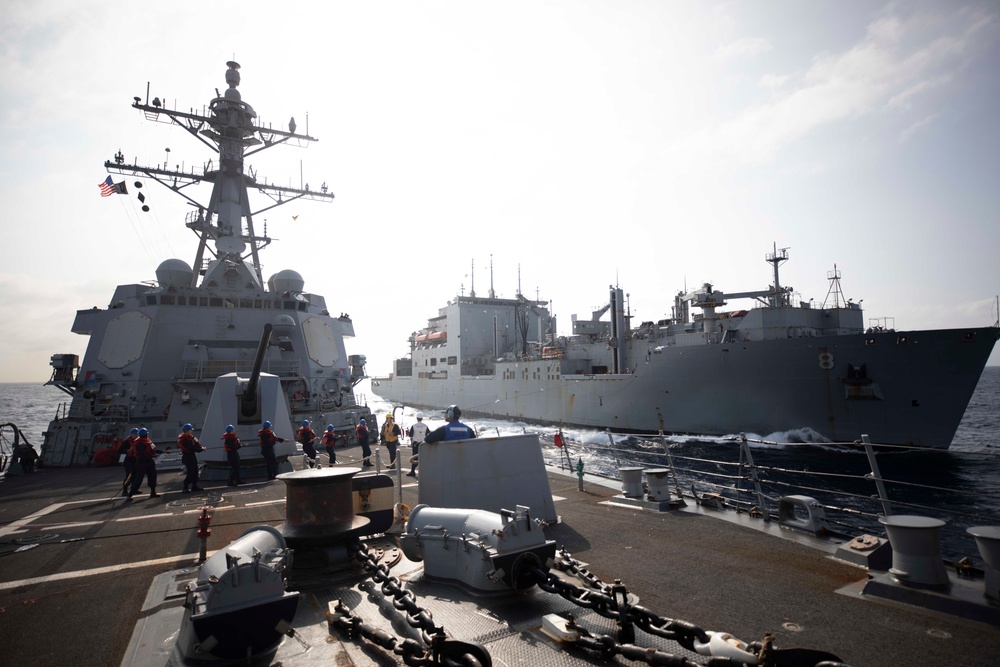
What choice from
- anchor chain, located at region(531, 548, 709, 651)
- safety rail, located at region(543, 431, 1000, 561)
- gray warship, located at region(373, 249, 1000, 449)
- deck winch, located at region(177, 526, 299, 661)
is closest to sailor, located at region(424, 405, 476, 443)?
anchor chain, located at region(531, 548, 709, 651)

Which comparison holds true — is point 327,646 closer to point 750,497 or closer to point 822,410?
point 750,497

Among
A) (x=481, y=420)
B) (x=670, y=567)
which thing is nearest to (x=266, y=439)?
(x=670, y=567)

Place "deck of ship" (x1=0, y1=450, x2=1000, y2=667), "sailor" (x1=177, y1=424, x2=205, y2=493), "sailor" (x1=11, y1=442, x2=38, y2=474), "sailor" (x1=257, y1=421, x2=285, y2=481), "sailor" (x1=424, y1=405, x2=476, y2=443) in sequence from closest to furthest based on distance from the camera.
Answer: "deck of ship" (x1=0, y1=450, x2=1000, y2=667)
"sailor" (x1=424, y1=405, x2=476, y2=443)
"sailor" (x1=177, y1=424, x2=205, y2=493)
"sailor" (x1=257, y1=421, x2=285, y2=481)
"sailor" (x1=11, y1=442, x2=38, y2=474)

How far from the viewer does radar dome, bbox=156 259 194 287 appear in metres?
17.8

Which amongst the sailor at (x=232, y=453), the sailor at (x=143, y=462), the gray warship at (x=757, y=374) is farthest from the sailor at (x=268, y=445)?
the gray warship at (x=757, y=374)

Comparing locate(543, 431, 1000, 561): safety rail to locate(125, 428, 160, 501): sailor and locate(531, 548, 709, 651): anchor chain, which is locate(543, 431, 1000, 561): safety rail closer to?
locate(531, 548, 709, 651): anchor chain

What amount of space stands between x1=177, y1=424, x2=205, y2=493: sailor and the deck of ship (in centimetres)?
202

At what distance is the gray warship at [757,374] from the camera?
1858 centimetres

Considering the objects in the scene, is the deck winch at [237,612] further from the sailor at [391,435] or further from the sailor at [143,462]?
the sailor at [391,435]

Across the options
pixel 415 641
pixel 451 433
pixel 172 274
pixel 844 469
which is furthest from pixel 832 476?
pixel 172 274

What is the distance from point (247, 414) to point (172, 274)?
9.60 metres

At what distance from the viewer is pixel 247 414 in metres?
11.3

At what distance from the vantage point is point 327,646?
3.12m

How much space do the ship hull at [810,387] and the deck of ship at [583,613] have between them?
456 inches
